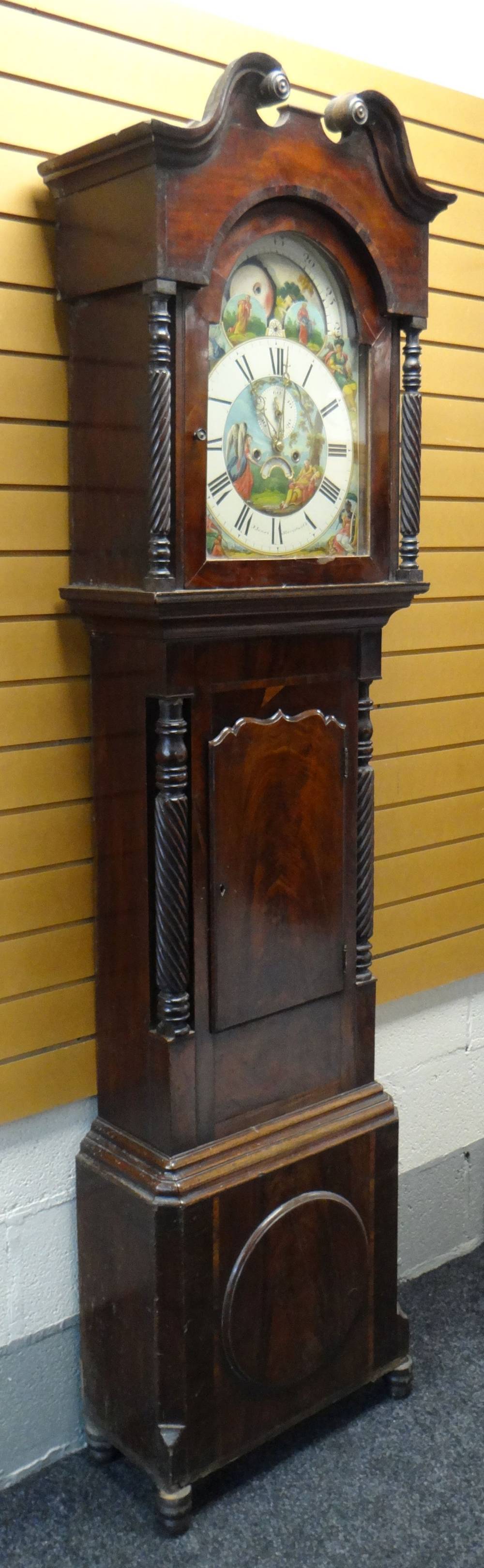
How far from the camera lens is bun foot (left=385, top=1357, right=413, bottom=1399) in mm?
2445

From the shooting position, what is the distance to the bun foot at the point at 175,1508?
6.86 feet

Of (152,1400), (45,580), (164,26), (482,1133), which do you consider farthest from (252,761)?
(482,1133)

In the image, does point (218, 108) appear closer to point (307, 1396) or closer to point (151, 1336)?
point (151, 1336)

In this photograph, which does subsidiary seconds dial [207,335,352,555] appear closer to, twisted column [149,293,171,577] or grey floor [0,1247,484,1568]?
twisted column [149,293,171,577]

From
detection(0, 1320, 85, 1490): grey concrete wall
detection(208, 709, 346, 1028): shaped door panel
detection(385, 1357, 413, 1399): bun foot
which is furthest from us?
detection(385, 1357, 413, 1399): bun foot

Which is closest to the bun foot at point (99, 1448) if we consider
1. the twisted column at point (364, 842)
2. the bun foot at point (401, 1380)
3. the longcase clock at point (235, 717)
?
the longcase clock at point (235, 717)

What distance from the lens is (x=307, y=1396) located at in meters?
2.26

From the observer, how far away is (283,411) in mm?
1945

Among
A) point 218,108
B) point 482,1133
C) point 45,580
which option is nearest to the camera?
point 218,108

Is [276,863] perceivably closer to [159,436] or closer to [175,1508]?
[159,436]

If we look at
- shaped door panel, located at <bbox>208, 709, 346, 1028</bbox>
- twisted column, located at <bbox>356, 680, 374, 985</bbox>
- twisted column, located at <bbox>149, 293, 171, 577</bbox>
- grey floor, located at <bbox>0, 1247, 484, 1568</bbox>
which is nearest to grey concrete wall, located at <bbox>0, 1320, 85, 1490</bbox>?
grey floor, located at <bbox>0, 1247, 484, 1568</bbox>

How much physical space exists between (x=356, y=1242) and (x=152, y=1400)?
0.43m

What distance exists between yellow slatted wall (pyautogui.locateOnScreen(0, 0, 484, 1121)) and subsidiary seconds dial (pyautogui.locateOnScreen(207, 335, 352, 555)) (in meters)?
0.29

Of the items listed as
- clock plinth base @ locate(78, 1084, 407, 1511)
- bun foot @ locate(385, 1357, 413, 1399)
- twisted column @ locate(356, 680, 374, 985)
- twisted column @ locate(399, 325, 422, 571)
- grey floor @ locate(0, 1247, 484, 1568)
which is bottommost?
grey floor @ locate(0, 1247, 484, 1568)
